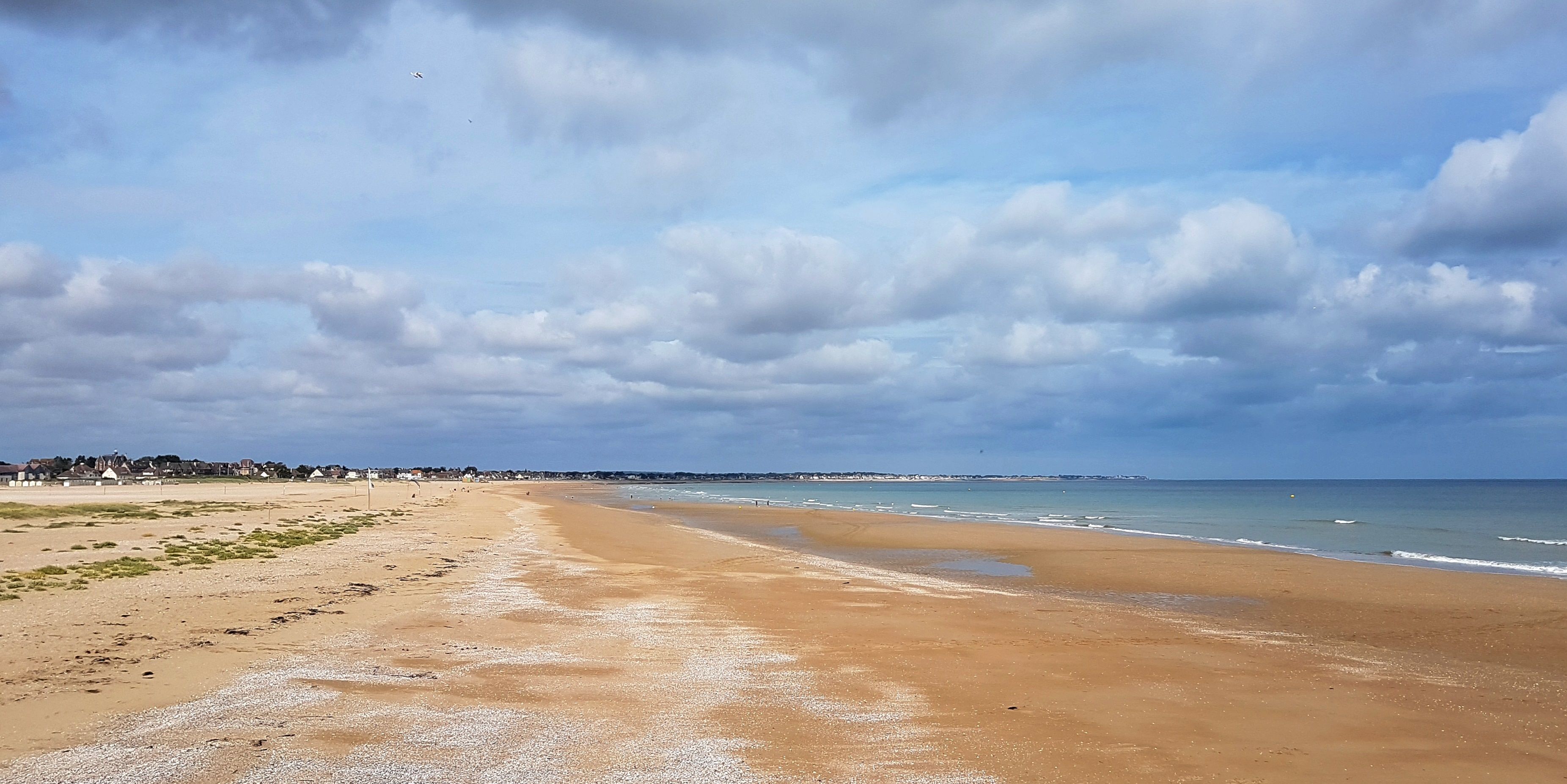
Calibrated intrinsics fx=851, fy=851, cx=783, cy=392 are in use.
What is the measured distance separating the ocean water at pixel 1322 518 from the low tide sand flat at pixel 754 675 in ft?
38.2

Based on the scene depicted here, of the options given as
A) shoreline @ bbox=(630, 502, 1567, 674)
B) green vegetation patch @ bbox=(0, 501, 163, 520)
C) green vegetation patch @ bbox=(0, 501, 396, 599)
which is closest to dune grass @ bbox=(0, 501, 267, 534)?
green vegetation patch @ bbox=(0, 501, 163, 520)

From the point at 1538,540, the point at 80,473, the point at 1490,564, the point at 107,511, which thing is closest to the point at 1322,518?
the point at 1538,540

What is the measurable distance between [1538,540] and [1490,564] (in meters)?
16.2

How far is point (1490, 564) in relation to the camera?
29.6 m

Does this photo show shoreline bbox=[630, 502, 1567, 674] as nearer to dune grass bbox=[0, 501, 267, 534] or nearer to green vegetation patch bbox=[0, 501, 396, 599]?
green vegetation patch bbox=[0, 501, 396, 599]

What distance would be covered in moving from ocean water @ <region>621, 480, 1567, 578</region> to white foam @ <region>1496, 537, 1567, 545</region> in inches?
3.3

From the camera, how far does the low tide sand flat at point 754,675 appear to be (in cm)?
788

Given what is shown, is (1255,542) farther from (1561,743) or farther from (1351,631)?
(1561,743)

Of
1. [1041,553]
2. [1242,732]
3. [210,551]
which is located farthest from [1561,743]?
[210,551]

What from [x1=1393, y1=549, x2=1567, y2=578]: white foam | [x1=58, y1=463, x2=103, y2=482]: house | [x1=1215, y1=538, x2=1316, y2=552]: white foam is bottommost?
[x1=58, y1=463, x2=103, y2=482]: house

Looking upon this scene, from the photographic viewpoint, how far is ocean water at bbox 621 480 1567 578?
34.3 m

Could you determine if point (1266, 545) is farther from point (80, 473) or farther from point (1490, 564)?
point (80, 473)

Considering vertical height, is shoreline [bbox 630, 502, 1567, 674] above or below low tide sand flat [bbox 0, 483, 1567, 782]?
below

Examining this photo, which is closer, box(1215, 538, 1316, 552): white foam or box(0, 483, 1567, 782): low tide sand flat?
Result: box(0, 483, 1567, 782): low tide sand flat
